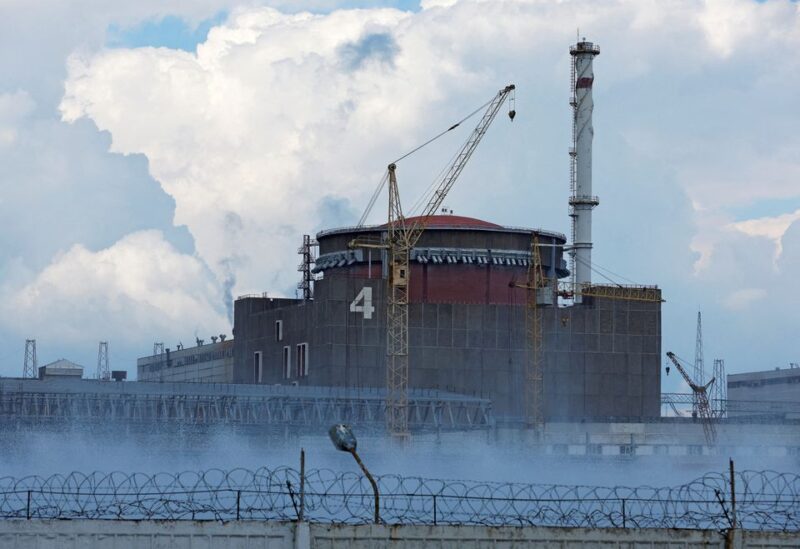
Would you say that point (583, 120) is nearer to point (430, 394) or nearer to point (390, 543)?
point (430, 394)

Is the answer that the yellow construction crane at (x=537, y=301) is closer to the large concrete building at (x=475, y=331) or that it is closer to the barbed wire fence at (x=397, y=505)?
the large concrete building at (x=475, y=331)

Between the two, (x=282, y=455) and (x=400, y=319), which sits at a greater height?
(x=400, y=319)

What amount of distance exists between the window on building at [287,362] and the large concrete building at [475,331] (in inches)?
6.9

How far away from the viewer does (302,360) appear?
17212 cm

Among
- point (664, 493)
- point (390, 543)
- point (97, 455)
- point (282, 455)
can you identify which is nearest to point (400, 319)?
point (282, 455)

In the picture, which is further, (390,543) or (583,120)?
(583,120)

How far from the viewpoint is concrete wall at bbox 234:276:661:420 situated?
166625mm

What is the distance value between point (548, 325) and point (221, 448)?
51626 millimetres

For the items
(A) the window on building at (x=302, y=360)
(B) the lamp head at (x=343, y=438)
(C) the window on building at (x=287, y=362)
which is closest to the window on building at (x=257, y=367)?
(C) the window on building at (x=287, y=362)

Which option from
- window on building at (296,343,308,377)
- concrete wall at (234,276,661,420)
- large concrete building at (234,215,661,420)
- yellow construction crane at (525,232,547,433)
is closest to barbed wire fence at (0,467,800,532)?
concrete wall at (234,276,661,420)

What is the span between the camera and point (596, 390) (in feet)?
564

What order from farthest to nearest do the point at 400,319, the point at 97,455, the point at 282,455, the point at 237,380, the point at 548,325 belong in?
the point at 237,380 → the point at 548,325 → the point at 400,319 → the point at 282,455 → the point at 97,455

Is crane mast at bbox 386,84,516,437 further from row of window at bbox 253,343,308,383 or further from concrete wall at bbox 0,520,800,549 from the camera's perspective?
concrete wall at bbox 0,520,800,549

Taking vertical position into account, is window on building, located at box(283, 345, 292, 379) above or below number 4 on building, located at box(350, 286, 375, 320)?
below
